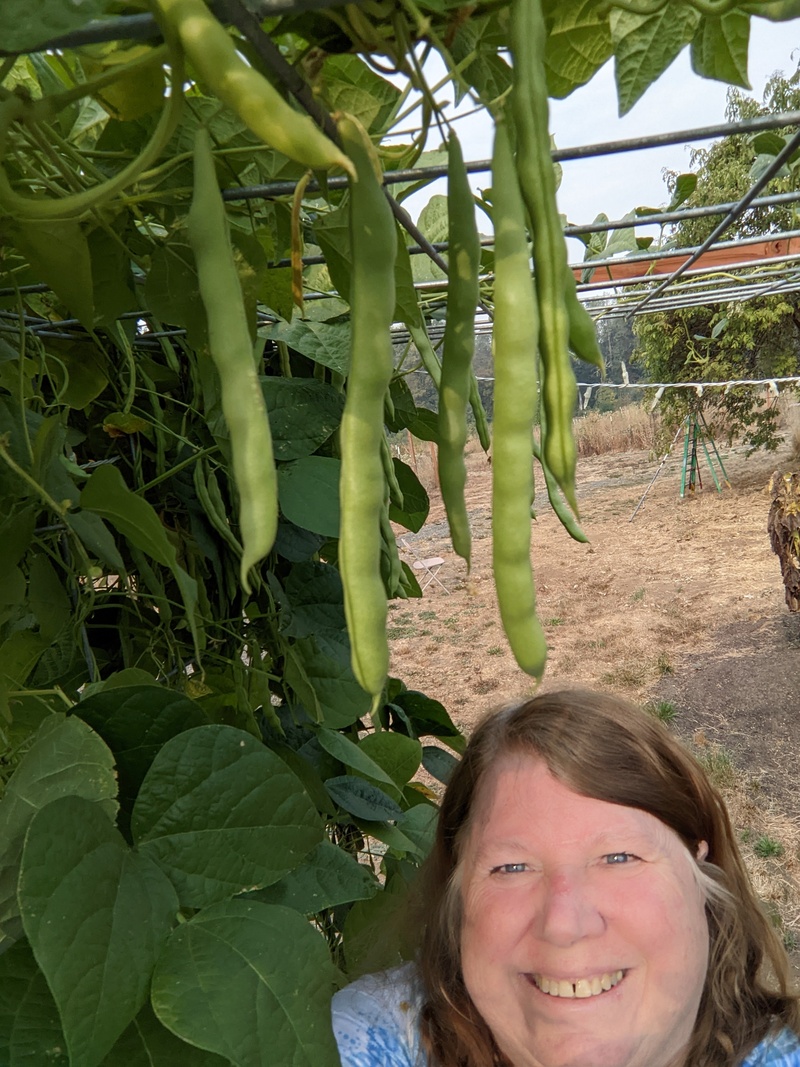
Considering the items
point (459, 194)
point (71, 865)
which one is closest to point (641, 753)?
point (71, 865)

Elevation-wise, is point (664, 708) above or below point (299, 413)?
below

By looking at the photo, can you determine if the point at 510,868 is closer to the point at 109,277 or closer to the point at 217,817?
the point at 217,817

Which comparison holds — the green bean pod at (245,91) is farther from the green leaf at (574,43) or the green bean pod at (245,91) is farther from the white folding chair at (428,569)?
the white folding chair at (428,569)

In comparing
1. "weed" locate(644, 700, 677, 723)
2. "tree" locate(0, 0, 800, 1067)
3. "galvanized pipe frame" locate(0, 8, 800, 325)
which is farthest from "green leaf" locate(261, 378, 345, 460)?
"weed" locate(644, 700, 677, 723)

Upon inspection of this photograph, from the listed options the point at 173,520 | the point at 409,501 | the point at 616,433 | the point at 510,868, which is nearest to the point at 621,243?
the point at 409,501

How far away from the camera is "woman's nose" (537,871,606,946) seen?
0.74 m

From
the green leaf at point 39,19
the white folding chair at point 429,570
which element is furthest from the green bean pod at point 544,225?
the white folding chair at point 429,570

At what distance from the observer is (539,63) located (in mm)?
269

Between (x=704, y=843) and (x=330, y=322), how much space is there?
0.74 meters

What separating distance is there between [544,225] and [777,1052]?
0.90 metres

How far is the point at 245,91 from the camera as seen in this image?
22 centimetres

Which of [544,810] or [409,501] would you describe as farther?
[409,501]

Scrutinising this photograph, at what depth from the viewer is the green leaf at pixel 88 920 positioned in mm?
386

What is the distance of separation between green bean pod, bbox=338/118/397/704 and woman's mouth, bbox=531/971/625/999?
0.60 metres
